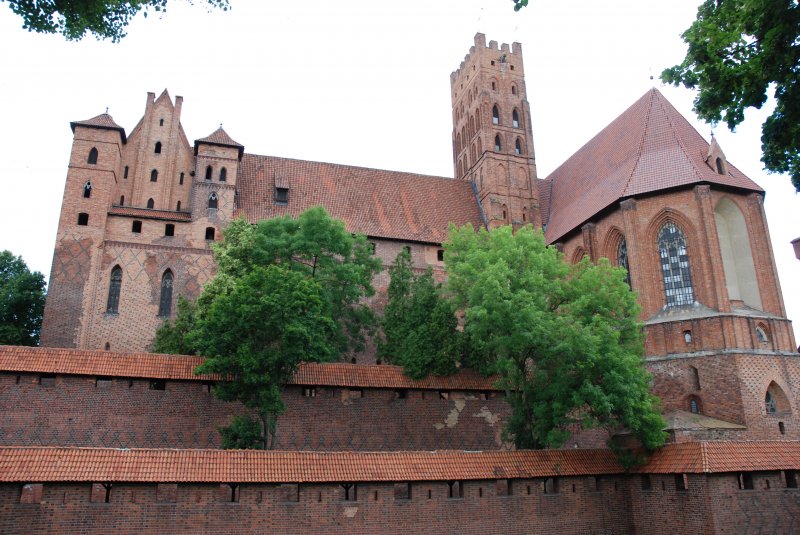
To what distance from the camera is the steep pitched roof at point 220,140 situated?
96.3 feet

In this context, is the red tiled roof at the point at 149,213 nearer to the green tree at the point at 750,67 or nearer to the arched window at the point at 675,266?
the arched window at the point at 675,266

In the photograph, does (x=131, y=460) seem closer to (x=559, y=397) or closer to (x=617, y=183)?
(x=559, y=397)

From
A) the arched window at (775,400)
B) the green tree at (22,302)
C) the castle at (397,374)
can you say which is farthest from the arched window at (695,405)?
the green tree at (22,302)

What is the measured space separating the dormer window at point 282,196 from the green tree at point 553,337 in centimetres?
1281

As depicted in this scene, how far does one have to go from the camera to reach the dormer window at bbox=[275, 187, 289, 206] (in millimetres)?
31656

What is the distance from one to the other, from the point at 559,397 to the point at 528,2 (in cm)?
1243

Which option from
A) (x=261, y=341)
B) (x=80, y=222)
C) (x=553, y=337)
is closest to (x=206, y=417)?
(x=261, y=341)

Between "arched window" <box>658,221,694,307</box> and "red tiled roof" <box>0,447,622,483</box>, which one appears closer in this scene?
"red tiled roof" <box>0,447,622,483</box>

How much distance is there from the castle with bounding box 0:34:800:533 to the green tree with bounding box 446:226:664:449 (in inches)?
52.4

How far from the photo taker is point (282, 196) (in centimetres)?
3184

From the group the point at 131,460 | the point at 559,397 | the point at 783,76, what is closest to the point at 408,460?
the point at 559,397

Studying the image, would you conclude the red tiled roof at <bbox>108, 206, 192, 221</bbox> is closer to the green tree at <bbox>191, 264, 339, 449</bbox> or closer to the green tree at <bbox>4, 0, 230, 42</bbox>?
the green tree at <bbox>191, 264, 339, 449</bbox>

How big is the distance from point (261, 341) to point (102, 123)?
15.3 metres

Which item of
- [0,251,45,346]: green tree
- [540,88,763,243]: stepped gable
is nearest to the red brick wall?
[540,88,763,243]: stepped gable
